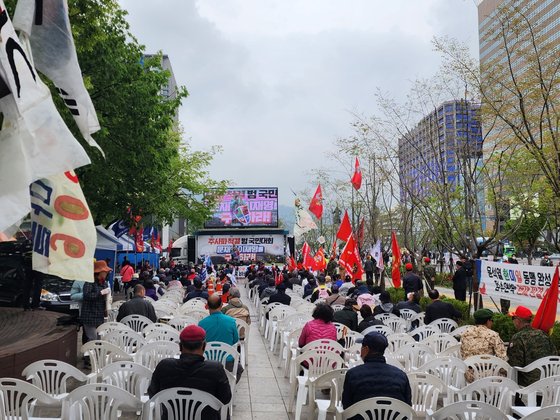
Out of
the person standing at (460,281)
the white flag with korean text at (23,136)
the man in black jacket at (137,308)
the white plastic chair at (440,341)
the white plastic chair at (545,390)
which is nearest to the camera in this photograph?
the white flag with korean text at (23,136)

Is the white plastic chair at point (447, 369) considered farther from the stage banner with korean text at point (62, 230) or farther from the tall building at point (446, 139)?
the tall building at point (446, 139)

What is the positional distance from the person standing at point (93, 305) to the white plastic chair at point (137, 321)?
1.25 feet

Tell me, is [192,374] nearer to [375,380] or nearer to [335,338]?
[375,380]

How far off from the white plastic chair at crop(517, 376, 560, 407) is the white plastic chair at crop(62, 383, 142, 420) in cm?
363

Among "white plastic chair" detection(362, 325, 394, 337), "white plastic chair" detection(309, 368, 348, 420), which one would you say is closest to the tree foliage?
"white plastic chair" detection(362, 325, 394, 337)

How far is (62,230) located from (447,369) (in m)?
4.72

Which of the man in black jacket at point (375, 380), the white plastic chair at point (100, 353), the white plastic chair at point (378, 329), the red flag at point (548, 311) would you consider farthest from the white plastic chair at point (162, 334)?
the red flag at point (548, 311)

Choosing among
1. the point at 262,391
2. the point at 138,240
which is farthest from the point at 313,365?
the point at 138,240

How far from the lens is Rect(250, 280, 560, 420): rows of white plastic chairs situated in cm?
427

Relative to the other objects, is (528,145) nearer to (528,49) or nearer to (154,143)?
(528,49)

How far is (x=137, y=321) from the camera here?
8977 millimetres

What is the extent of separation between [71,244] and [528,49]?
31.6 ft

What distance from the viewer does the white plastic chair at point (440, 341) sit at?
8.15 m

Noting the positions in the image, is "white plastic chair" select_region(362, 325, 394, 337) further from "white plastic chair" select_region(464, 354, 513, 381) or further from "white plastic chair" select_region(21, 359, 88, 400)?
"white plastic chair" select_region(21, 359, 88, 400)
